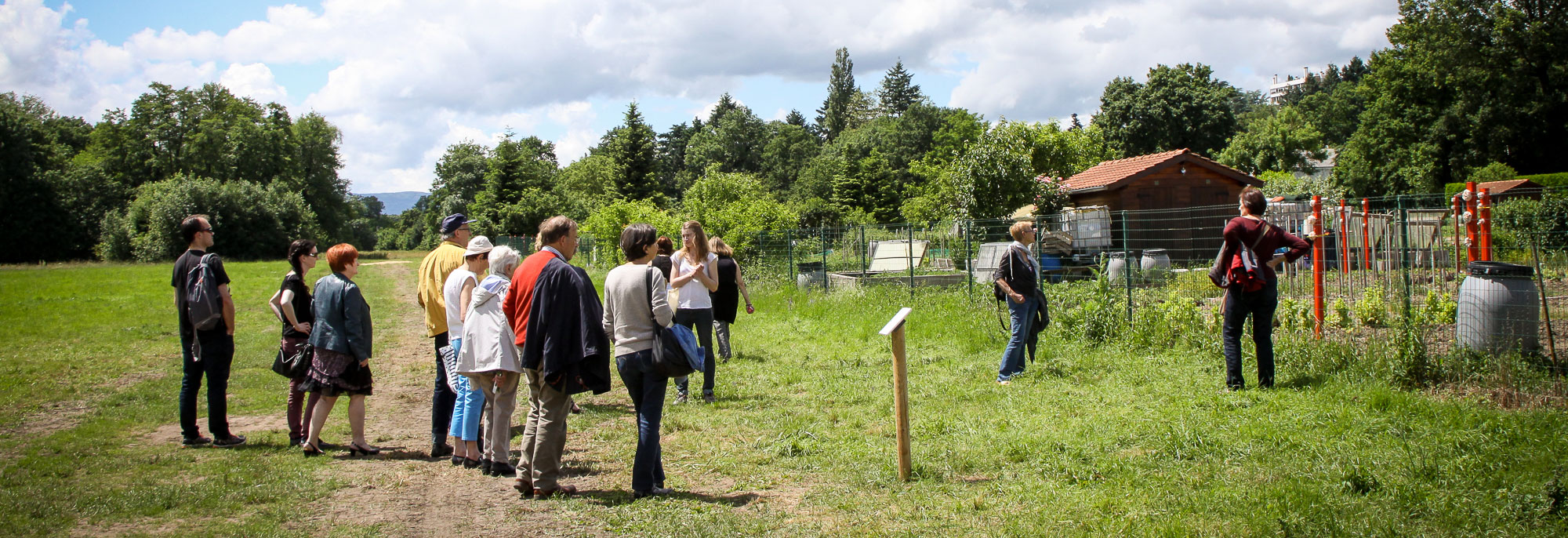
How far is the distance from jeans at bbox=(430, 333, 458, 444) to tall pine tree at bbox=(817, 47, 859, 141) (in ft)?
278

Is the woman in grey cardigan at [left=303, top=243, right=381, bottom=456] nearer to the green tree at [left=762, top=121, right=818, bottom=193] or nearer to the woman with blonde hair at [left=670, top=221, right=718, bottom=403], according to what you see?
the woman with blonde hair at [left=670, top=221, right=718, bottom=403]

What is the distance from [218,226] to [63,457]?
173 ft

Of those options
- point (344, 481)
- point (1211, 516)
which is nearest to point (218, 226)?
point (344, 481)

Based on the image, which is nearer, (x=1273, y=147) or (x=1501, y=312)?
(x=1501, y=312)

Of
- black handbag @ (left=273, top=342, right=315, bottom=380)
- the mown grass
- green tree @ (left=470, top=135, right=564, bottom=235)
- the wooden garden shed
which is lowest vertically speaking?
the mown grass

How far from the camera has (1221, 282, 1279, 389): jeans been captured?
6469mm

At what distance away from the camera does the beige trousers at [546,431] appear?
4.70m

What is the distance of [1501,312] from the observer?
6.40 meters

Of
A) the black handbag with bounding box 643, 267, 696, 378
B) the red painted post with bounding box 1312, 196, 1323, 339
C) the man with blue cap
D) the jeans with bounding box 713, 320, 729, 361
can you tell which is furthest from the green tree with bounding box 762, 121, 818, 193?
the black handbag with bounding box 643, 267, 696, 378

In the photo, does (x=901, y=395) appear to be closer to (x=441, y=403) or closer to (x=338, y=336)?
(x=441, y=403)

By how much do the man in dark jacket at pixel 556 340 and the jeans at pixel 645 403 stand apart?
12cm

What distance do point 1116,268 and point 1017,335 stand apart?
146 inches

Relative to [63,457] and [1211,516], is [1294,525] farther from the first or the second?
[63,457]

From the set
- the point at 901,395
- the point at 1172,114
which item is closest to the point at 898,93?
the point at 1172,114
